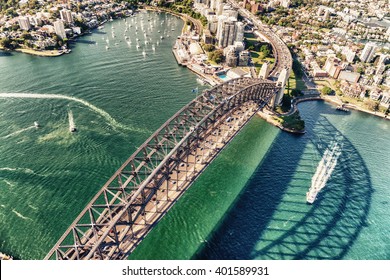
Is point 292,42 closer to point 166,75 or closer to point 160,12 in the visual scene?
point 166,75

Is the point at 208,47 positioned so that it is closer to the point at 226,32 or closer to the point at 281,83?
the point at 226,32

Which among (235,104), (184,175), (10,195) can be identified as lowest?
(10,195)

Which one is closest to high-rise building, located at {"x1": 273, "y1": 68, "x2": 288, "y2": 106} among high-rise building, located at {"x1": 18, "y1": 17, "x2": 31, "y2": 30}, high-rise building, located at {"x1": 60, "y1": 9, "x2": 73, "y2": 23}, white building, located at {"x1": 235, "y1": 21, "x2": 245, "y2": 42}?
white building, located at {"x1": 235, "y1": 21, "x2": 245, "y2": 42}

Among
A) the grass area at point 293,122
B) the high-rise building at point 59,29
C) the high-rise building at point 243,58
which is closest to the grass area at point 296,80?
the grass area at point 293,122

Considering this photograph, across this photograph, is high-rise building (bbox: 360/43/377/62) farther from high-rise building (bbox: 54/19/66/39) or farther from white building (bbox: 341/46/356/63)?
high-rise building (bbox: 54/19/66/39)

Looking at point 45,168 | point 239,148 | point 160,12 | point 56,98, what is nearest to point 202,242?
point 239,148

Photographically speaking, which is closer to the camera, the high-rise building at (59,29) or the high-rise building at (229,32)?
the high-rise building at (59,29)

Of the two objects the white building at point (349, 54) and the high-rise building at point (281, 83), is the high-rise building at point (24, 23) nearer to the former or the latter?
the high-rise building at point (281, 83)
